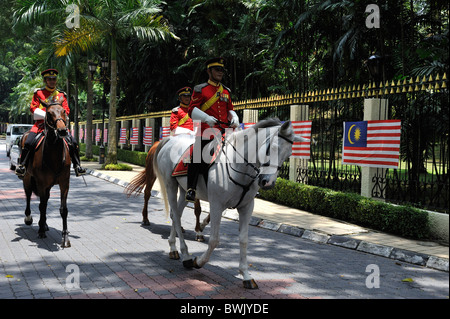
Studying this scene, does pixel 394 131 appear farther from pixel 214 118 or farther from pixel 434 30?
pixel 434 30

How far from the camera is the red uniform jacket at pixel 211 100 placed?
19.7 ft

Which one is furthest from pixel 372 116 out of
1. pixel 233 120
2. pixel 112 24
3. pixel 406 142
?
pixel 112 24

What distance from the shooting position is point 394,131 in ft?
29.1

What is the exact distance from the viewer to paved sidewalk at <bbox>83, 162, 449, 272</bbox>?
265 inches

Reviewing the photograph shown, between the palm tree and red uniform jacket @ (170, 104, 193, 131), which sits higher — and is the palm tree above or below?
above

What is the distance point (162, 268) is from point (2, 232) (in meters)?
3.81

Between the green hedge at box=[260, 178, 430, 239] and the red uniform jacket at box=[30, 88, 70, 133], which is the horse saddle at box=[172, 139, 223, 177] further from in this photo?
the green hedge at box=[260, 178, 430, 239]

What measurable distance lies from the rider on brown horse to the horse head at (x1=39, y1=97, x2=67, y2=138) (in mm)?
341

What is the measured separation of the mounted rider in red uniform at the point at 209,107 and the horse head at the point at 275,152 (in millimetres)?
1025

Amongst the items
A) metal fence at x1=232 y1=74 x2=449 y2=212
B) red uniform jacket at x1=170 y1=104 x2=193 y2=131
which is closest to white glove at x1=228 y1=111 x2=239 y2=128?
red uniform jacket at x1=170 y1=104 x2=193 y2=131

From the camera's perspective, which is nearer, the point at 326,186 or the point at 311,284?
the point at 311,284

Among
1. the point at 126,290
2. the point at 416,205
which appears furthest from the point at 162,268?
the point at 416,205

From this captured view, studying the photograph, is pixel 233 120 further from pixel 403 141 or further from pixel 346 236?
pixel 403 141

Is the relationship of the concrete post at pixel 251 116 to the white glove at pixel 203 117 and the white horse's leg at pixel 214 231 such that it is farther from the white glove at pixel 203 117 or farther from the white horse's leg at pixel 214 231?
the white horse's leg at pixel 214 231
